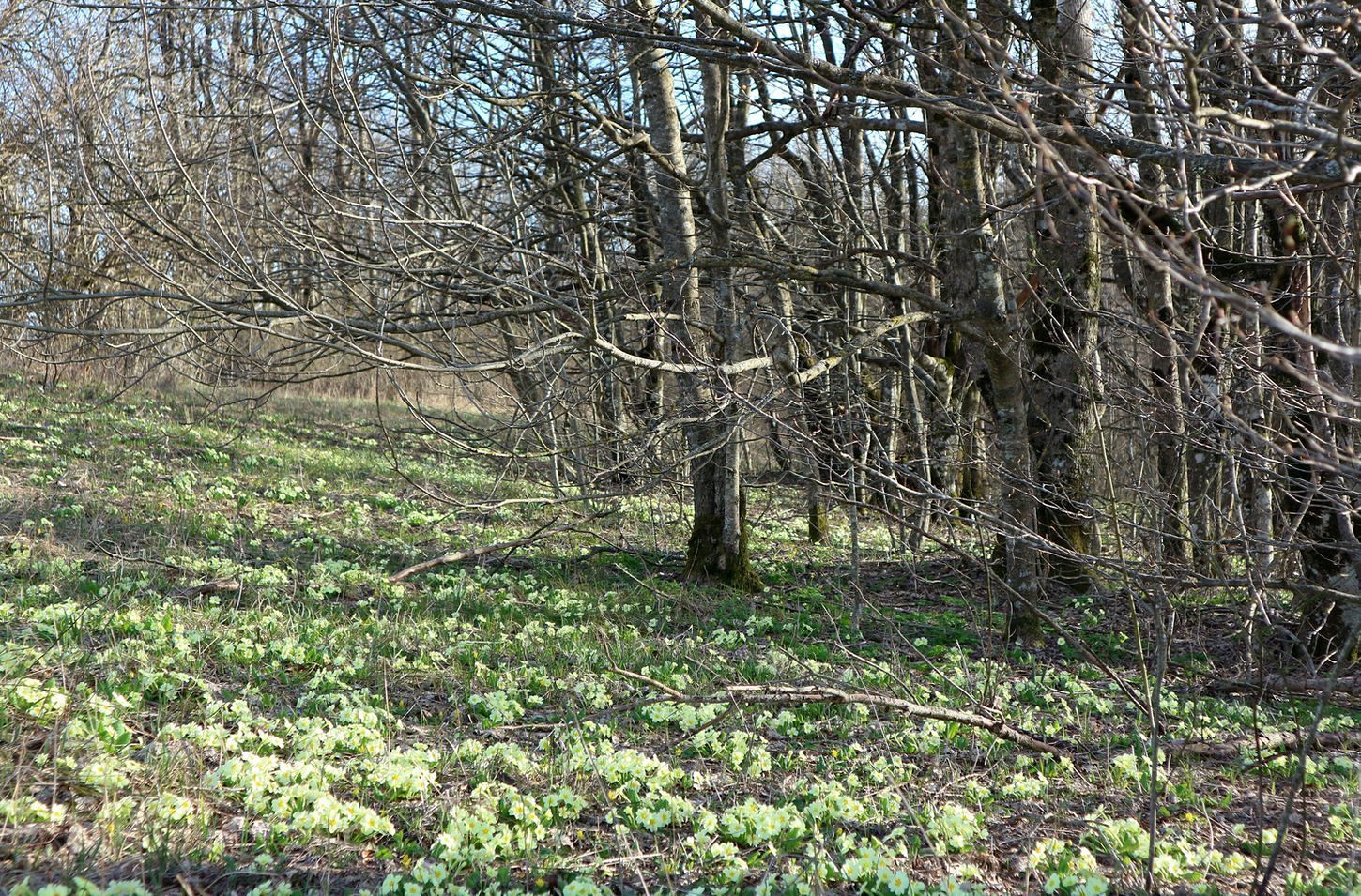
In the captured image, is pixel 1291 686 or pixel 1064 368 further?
pixel 1064 368

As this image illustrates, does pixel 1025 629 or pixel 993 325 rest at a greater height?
pixel 993 325

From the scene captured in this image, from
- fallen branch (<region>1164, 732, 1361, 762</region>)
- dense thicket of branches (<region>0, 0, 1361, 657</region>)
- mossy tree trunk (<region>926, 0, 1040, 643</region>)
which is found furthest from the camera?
mossy tree trunk (<region>926, 0, 1040, 643</region>)

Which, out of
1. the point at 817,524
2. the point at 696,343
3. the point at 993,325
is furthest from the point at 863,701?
the point at 817,524

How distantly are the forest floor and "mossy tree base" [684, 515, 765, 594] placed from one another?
31cm

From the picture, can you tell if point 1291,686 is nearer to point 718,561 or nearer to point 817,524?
point 718,561

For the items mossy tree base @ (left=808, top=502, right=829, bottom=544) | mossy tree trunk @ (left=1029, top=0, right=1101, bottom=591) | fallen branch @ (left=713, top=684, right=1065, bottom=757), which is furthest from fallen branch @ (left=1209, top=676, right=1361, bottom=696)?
mossy tree base @ (left=808, top=502, right=829, bottom=544)

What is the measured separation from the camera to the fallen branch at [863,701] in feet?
13.8

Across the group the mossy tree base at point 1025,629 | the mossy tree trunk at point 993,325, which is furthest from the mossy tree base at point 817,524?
the mossy tree trunk at point 993,325

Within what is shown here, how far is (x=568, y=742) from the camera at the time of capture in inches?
184

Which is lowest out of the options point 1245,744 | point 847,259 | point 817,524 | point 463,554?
point 1245,744

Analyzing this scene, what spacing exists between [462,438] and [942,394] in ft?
30.6

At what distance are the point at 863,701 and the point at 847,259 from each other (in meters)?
6.01

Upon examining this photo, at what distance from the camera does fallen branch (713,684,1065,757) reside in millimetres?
4195

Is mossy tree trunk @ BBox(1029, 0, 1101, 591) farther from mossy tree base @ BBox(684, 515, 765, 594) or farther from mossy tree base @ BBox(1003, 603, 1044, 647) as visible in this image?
mossy tree base @ BBox(684, 515, 765, 594)
